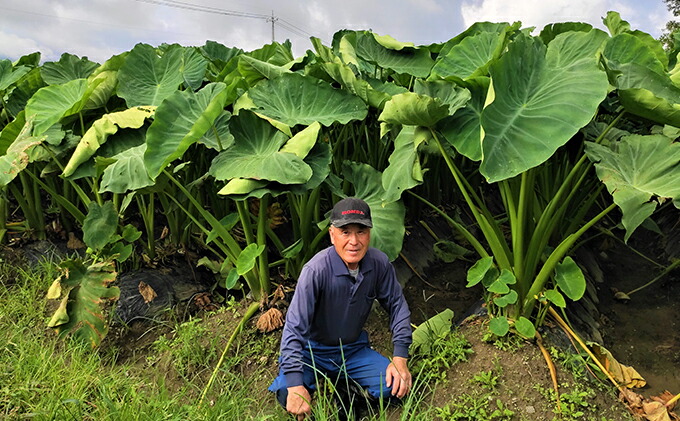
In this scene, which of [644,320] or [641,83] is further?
[644,320]

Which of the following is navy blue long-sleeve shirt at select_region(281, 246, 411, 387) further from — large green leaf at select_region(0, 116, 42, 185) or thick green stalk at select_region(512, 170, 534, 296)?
large green leaf at select_region(0, 116, 42, 185)

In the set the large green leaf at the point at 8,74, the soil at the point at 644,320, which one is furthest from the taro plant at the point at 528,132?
the large green leaf at the point at 8,74

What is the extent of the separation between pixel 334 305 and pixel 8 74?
3.49 metres

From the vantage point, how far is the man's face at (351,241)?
5.13 ft

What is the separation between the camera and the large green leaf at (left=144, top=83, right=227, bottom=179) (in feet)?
5.97

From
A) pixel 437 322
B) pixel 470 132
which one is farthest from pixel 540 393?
pixel 470 132

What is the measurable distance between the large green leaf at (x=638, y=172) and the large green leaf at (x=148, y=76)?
2.21 metres

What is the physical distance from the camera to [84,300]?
2.21 m

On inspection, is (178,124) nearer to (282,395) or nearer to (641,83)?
(282,395)

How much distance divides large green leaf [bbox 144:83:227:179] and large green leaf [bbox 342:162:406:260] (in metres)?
0.68

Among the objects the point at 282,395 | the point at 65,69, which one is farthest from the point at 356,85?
the point at 65,69

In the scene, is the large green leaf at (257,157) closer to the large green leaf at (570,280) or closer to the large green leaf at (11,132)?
the large green leaf at (570,280)

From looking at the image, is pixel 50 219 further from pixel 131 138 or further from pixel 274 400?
pixel 274 400

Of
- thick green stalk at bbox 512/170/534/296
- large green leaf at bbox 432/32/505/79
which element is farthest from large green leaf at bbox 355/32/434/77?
thick green stalk at bbox 512/170/534/296
